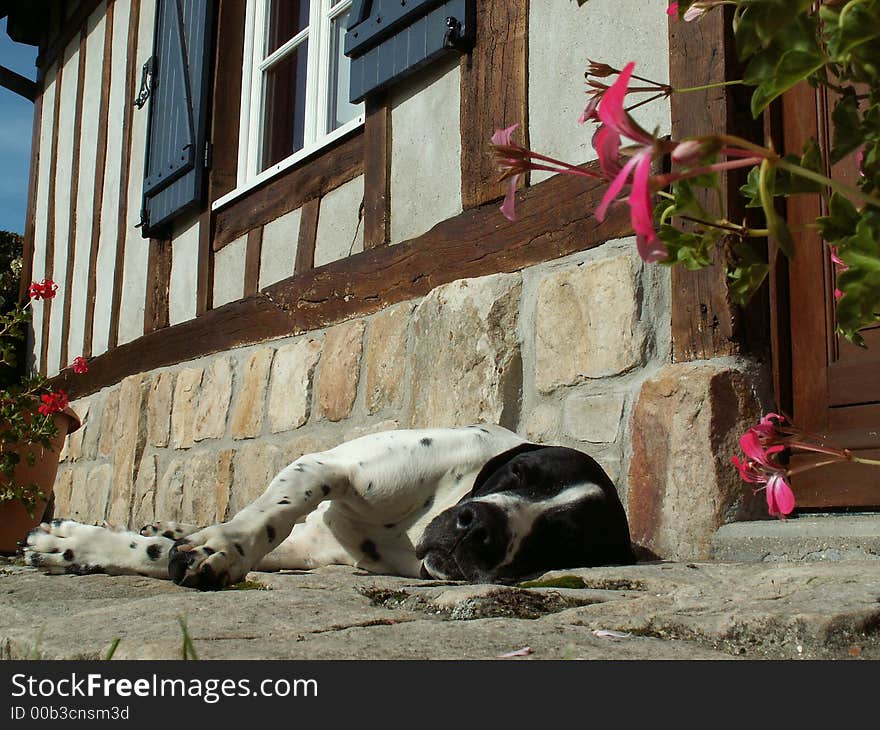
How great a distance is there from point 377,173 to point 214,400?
173 cm

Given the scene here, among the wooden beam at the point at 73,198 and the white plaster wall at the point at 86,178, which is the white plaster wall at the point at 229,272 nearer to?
the white plaster wall at the point at 86,178

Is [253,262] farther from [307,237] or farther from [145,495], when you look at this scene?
[145,495]

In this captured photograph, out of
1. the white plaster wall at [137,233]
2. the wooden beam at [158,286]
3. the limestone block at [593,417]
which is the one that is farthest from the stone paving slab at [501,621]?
the white plaster wall at [137,233]

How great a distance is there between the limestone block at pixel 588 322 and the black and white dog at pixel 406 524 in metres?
0.30

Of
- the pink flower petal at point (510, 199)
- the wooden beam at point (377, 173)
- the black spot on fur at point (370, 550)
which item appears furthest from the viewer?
the wooden beam at point (377, 173)

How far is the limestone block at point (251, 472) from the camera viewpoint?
5012 millimetres

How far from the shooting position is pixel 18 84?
911 centimetres

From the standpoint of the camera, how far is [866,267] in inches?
34.2

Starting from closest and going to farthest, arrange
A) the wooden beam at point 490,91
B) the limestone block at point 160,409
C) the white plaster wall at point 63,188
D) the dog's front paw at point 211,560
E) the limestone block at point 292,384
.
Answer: the dog's front paw at point 211,560 → the wooden beam at point 490,91 → the limestone block at point 292,384 → the limestone block at point 160,409 → the white plaster wall at point 63,188
